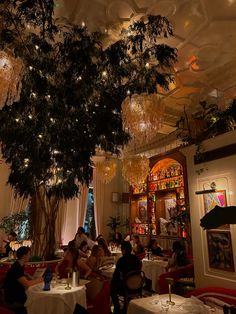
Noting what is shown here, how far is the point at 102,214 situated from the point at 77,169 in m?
6.69

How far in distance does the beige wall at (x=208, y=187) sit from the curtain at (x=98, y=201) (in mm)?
7104

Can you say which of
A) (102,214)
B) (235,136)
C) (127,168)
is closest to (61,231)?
(102,214)

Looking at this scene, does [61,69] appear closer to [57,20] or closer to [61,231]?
[57,20]

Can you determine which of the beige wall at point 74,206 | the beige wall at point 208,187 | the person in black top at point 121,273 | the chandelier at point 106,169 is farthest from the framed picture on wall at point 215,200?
the beige wall at point 74,206

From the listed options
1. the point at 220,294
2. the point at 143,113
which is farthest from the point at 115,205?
the point at 143,113

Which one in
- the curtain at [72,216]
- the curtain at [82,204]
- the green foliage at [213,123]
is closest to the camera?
the green foliage at [213,123]

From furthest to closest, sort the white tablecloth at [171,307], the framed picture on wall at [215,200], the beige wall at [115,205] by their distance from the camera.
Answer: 1. the beige wall at [115,205]
2. the framed picture on wall at [215,200]
3. the white tablecloth at [171,307]

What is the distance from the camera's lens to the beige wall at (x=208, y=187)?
395 cm

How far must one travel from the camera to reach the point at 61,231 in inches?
400

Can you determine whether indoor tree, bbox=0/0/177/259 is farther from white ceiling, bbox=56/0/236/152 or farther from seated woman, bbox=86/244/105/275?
seated woman, bbox=86/244/105/275

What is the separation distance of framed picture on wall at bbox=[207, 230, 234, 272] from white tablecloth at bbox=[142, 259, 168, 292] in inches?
85.3

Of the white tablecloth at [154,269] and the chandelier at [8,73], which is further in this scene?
the white tablecloth at [154,269]

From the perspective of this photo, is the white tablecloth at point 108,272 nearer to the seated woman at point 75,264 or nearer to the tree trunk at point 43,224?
the seated woman at point 75,264

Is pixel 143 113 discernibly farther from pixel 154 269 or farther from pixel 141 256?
pixel 141 256
